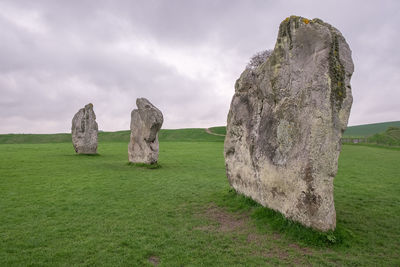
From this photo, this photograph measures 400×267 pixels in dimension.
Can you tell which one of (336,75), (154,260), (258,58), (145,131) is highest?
(258,58)

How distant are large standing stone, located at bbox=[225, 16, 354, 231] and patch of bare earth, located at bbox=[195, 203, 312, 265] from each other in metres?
0.77

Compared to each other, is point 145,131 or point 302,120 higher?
point 145,131

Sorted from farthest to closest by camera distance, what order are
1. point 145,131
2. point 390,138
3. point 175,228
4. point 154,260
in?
point 390,138 < point 145,131 < point 175,228 < point 154,260

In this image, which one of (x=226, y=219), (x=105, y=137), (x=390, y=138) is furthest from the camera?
(x=105, y=137)

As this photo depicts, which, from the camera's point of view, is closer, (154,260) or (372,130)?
(154,260)

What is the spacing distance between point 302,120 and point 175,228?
4598 mm

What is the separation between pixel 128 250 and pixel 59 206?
4.96 meters

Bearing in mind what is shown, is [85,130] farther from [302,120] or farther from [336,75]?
[336,75]

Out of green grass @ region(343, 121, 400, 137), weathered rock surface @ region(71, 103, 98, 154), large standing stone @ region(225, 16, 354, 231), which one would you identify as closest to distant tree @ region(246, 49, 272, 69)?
weathered rock surface @ region(71, 103, 98, 154)

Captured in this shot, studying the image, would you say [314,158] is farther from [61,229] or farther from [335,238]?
[61,229]

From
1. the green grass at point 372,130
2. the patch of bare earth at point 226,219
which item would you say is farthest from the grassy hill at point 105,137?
the green grass at point 372,130

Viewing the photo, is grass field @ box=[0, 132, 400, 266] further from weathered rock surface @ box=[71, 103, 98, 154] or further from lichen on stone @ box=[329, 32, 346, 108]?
weathered rock surface @ box=[71, 103, 98, 154]

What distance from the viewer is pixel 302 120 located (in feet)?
23.8

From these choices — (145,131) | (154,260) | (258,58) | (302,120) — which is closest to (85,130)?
(145,131)
